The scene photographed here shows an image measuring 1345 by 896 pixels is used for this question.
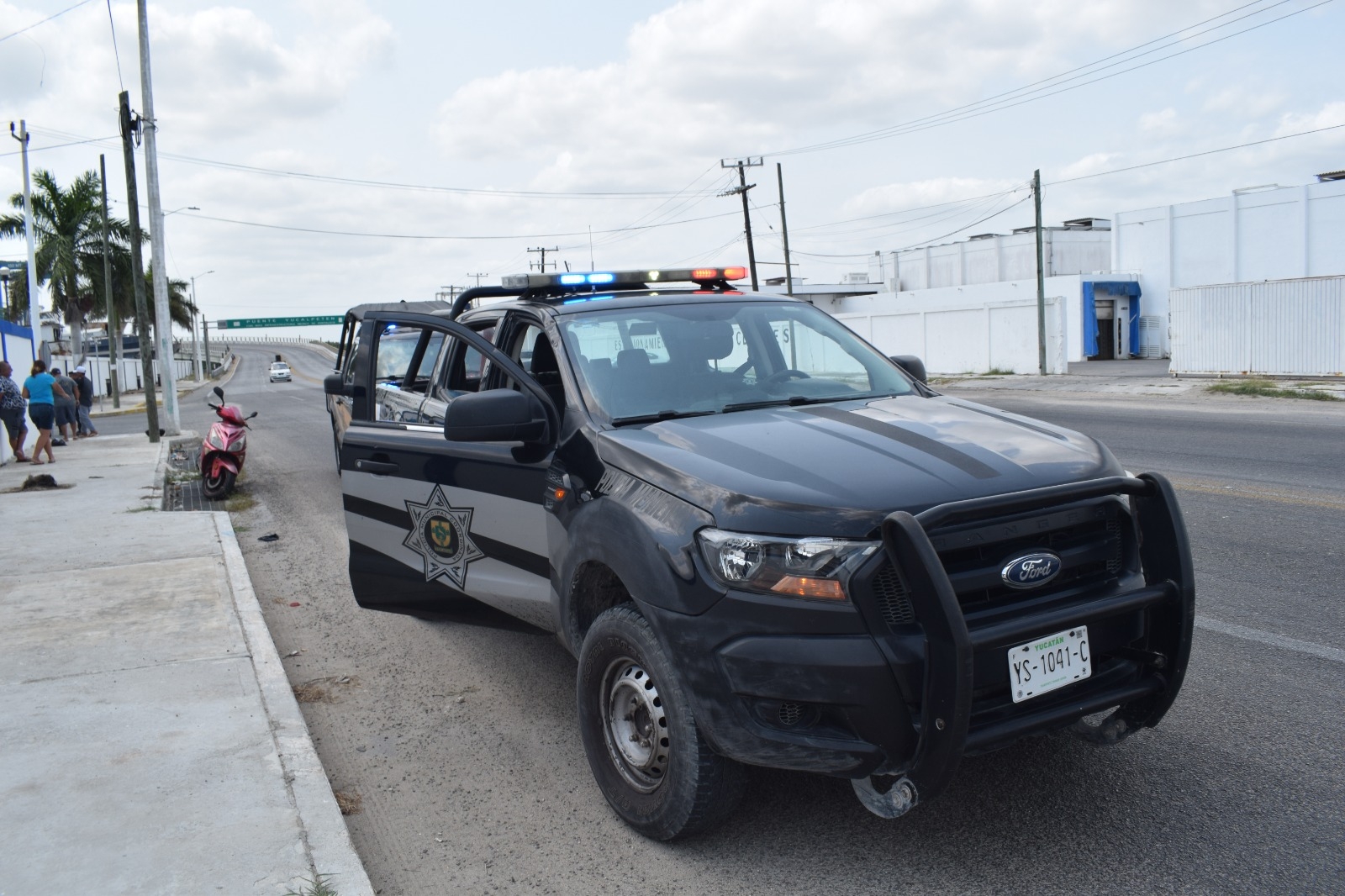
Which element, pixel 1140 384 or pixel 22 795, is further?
pixel 1140 384

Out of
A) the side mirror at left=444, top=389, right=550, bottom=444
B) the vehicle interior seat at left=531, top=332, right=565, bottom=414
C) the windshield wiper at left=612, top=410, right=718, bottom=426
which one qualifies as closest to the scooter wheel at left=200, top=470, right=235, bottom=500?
the vehicle interior seat at left=531, top=332, right=565, bottom=414

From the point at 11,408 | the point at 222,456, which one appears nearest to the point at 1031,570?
the point at 222,456

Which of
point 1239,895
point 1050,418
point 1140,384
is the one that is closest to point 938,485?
point 1239,895

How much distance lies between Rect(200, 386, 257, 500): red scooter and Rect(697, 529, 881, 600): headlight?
34.3 ft

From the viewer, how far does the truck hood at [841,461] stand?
3047 millimetres

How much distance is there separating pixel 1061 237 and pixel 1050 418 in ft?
165

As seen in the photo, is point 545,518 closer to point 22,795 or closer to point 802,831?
point 802,831

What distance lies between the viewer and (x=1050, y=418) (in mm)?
18594

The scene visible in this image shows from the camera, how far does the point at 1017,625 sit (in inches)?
117

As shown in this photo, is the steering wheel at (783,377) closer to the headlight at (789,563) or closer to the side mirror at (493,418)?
the side mirror at (493,418)

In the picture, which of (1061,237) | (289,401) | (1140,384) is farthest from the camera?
(1061,237)

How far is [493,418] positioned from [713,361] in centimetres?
102

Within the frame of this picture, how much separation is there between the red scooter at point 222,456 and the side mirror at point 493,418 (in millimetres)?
9167

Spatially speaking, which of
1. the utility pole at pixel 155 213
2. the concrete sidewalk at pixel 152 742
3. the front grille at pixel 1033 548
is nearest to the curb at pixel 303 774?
the concrete sidewalk at pixel 152 742
